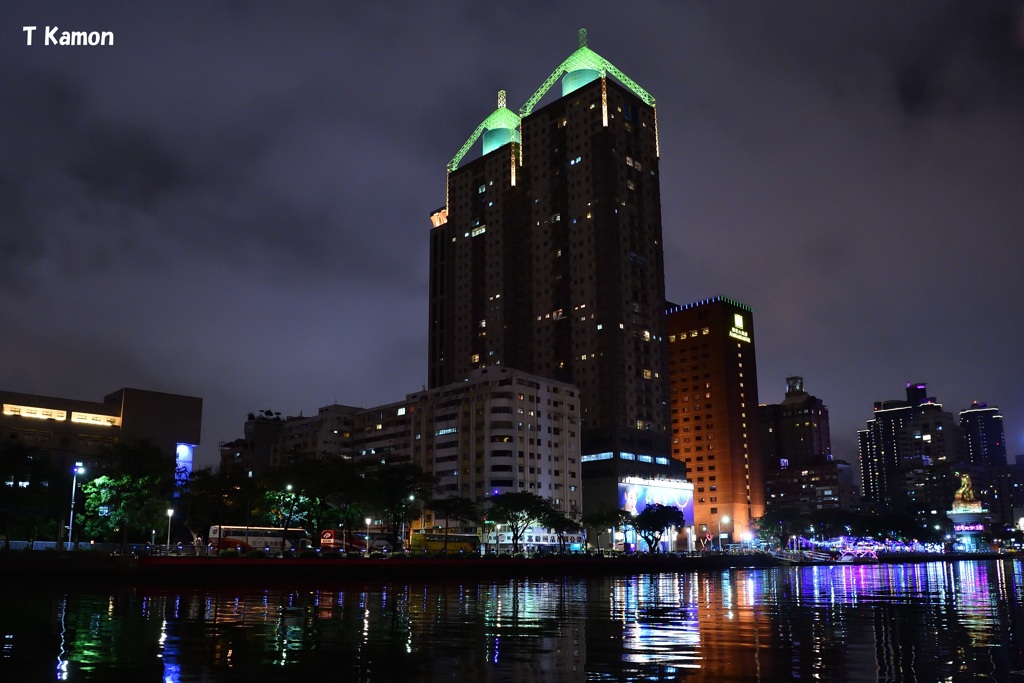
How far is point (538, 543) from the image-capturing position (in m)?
191

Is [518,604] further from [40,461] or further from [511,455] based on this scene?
[511,455]

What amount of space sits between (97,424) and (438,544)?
242 feet

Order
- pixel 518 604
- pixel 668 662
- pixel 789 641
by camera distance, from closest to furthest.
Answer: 1. pixel 668 662
2. pixel 789 641
3. pixel 518 604

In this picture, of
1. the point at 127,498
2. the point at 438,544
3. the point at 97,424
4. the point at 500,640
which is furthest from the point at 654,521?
the point at 500,640

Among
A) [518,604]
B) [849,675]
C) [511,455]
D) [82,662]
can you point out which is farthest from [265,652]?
[511,455]

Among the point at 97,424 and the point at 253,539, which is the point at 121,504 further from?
the point at 97,424

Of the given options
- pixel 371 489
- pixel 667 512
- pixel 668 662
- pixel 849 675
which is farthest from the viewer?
pixel 667 512

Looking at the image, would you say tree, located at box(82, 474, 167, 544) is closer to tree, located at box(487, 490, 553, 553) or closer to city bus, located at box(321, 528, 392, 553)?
city bus, located at box(321, 528, 392, 553)

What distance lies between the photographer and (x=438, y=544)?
148m

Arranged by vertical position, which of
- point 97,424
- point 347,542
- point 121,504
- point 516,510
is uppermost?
point 97,424

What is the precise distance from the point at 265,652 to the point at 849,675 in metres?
17.3

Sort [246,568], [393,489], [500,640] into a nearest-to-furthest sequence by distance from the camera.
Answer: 1. [500,640]
2. [246,568]
3. [393,489]

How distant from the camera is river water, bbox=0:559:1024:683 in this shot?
23219 mm

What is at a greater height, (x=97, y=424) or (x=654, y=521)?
(x=97, y=424)
